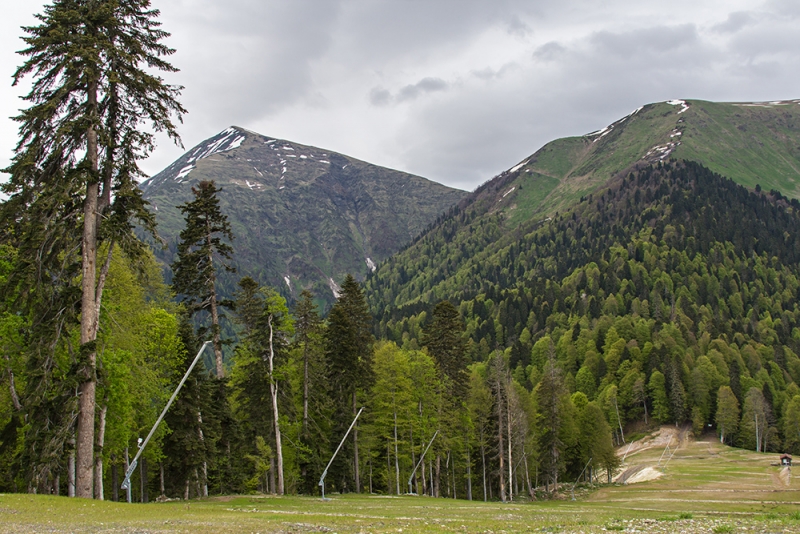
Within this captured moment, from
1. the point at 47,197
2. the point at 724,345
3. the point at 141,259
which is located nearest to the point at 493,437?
the point at 141,259

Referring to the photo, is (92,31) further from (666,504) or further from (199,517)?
(666,504)

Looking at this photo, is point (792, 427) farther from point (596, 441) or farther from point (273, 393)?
point (273, 393)

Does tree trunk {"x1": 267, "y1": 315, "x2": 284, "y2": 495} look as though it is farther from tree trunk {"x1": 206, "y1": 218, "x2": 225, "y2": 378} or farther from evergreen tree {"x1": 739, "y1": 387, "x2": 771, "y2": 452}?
evergreen tree {"x1": 739, "y1": 387, "x2": 771, "y2": 452}

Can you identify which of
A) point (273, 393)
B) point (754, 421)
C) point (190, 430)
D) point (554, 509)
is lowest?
point (754, 421)

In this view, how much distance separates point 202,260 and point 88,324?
61.9ft

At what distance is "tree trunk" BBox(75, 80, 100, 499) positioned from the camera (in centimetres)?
2256

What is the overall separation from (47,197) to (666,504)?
174ft

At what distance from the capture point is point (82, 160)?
23.7 m

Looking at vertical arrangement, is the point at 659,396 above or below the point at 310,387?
below

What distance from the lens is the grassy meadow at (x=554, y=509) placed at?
1800 centimetres

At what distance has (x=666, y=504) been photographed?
174 ft

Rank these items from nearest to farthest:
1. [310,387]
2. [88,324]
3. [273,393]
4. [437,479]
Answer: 1. [88,324]
2. [273,393]
3. [310,387]
4. [437,479]

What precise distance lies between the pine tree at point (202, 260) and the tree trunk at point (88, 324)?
660 inches

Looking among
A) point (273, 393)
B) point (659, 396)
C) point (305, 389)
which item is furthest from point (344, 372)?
point (659, 396)
